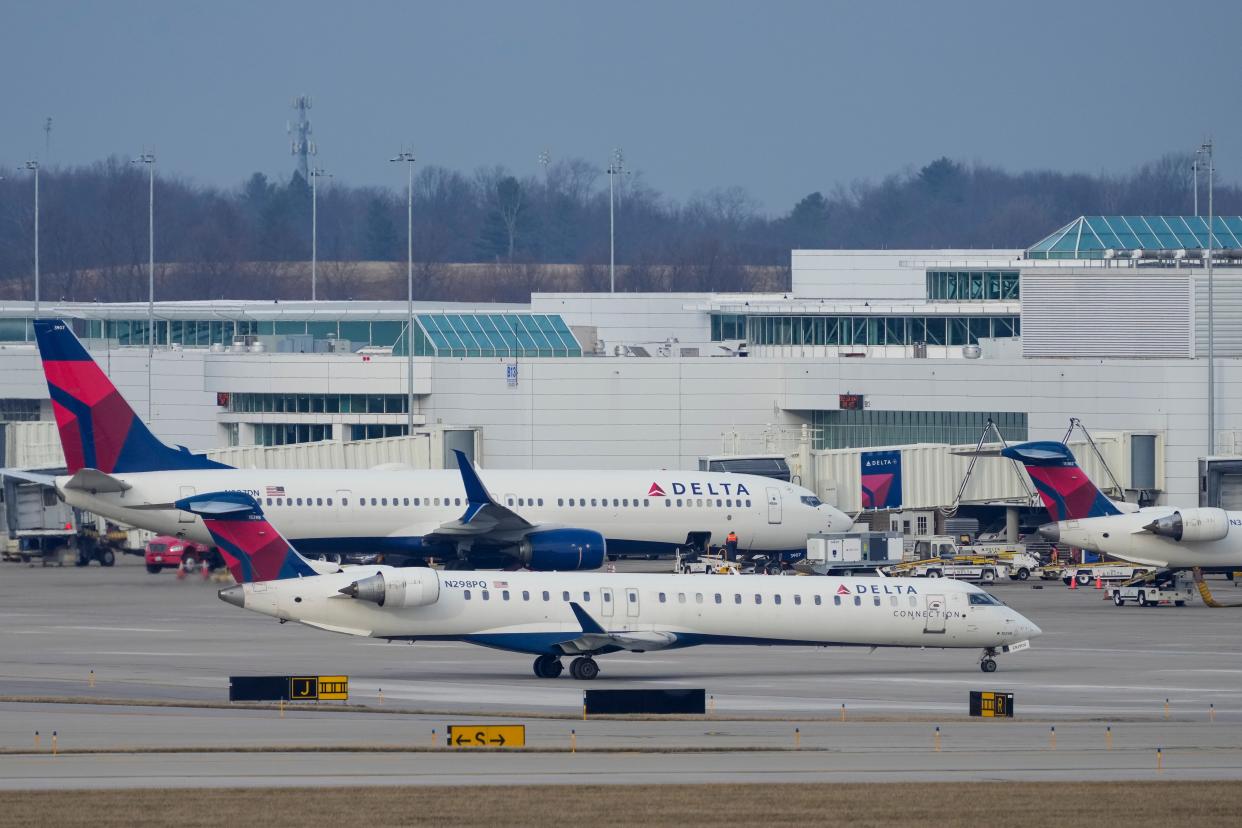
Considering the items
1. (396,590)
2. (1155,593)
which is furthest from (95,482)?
(1155,593)

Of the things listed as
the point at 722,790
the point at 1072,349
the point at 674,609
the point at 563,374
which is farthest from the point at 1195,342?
the point at 722,790

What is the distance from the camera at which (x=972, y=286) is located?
376 feet

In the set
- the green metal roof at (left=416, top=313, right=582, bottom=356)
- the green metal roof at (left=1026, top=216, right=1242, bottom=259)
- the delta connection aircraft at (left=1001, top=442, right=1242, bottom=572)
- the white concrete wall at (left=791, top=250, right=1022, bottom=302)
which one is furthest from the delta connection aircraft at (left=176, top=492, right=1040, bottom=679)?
the white concrete wall at (left=791, top=250, right=1022, bottom=302)

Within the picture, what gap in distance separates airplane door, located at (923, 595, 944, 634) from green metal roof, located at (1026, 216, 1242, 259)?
224 ft

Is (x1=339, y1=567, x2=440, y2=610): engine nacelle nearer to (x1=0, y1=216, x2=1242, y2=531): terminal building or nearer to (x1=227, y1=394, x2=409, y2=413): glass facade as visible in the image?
(x1=0, y1=216, x2=1242, y2=531): terminal building

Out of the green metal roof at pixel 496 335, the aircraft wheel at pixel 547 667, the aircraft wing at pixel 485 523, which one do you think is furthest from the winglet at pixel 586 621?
the green metal roof at pixel 496 335

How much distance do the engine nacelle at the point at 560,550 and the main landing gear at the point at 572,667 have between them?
2211 cm

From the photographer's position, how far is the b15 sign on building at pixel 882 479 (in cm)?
8412

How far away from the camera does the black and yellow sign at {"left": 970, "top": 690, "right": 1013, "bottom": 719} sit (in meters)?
40.0

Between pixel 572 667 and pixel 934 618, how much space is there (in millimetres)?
8687

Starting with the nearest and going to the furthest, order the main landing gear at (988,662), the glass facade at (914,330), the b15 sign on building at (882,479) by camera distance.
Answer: the main landing gear at (988,662), the b15 sign on building at (882,479), the glass facade at (914,330)

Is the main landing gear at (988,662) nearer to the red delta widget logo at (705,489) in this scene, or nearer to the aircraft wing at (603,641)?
the aircraft wing at (603,641)

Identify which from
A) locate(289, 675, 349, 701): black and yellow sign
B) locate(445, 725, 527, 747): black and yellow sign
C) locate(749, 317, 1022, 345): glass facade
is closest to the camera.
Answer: locate(445, 725, 527, 747): black and yellow sign

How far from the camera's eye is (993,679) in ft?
156
